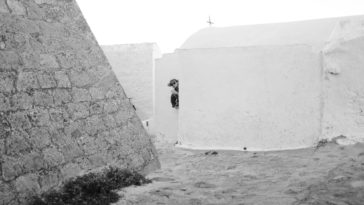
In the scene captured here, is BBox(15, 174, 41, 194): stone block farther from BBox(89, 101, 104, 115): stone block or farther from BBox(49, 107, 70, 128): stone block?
BBox(89, 101, 104, 115): stone block

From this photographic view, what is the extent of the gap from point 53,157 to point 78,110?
2.30 ft

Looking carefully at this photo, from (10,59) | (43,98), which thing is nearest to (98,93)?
(43,98)

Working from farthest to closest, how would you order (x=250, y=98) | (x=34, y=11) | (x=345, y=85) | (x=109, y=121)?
1. (x=250, y=98)
2. (x=345, y=85)
3. (x=109, y=121)
4. (x=34, y=11)

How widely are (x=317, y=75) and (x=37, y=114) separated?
6.29 m

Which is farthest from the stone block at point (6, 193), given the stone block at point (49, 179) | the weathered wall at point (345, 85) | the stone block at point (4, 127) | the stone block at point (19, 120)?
the weathered wall at point (345, 85)

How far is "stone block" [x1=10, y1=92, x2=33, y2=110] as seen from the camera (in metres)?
3.64

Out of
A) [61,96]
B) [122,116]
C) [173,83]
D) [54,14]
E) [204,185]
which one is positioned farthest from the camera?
[173,83]

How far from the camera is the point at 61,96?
165 inches

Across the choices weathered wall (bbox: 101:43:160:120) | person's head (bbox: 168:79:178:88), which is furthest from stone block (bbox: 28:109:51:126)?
weathered wall (bbox: 101:43:160:120)

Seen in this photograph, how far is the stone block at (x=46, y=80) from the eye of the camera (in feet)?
13.2

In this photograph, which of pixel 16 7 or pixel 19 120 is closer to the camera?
pixel 19 120

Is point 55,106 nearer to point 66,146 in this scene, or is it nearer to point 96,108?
point 66,146

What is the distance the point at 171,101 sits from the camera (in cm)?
1003

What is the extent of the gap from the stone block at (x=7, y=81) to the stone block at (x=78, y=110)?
2.28 ft
